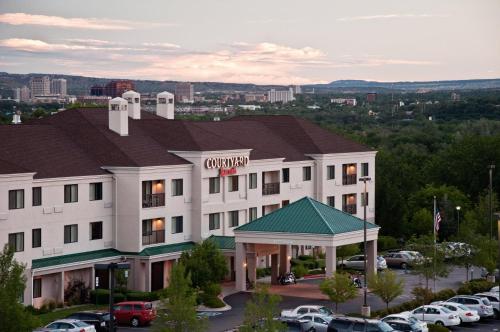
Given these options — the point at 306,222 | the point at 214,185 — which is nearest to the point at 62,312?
the point at 306,222

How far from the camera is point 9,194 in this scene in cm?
6888

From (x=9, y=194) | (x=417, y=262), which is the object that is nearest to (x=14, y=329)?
(x=9, y=194)

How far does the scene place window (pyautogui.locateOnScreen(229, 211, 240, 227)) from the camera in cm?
8794

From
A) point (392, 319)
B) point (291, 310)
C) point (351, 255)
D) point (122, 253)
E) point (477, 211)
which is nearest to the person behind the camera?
point (392, 319)

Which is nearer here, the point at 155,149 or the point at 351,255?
the point at 155,149

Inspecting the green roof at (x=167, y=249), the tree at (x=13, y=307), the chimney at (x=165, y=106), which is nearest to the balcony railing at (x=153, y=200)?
the green roof at (x=167, y=249)

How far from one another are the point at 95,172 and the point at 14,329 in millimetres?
30040

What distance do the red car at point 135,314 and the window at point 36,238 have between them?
9384 mm

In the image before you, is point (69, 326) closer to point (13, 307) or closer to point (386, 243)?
point (13, 307)

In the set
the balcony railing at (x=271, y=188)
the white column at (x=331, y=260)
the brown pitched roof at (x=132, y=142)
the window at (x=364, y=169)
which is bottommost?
the white column at (x=331, y=260)

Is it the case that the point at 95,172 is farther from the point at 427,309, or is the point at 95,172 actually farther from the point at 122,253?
the point at 427,309

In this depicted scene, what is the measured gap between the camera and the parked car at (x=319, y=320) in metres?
61.3

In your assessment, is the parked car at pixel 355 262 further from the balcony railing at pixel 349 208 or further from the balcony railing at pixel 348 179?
the balcony railing at pixel 348 179

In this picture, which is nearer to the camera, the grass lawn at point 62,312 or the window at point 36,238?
the grass lawn at point 62,312
